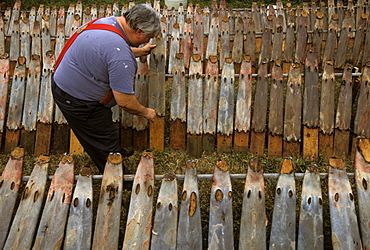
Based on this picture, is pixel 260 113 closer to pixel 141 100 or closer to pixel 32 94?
pixel 141 100

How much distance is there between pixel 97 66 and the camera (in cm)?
304

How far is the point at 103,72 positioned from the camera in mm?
3088

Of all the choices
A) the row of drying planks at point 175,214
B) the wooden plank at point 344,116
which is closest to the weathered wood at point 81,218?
the row of drying planks at point 175,214

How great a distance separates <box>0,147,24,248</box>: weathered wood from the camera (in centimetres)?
259

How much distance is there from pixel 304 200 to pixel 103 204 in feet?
4.51

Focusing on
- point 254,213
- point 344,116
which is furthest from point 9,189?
point 344,116

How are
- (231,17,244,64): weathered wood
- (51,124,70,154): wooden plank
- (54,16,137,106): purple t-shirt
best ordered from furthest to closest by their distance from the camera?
(231,17,244,64): weathered wood → (51,124,70,154): wooden plank → (54,16,137,106): purple t-shirt

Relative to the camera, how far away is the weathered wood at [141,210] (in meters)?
2.57

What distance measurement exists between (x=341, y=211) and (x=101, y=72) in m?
2.05

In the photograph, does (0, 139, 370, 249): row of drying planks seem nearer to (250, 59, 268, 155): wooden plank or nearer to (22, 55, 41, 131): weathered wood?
(250, 59, 268, 155): wooden plank

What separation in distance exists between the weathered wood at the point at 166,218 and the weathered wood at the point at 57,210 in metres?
0.62

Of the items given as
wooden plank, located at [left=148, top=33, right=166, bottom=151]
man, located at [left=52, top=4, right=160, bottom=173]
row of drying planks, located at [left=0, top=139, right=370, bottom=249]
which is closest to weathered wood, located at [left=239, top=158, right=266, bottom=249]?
row of drying planks, located at [left=0, top=139, right=370, bottom=249]

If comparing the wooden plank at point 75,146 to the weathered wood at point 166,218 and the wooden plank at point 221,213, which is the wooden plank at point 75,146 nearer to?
the weathered wood at point 166,218

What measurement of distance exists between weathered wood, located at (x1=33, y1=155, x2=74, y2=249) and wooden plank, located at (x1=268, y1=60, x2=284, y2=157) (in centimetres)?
224
